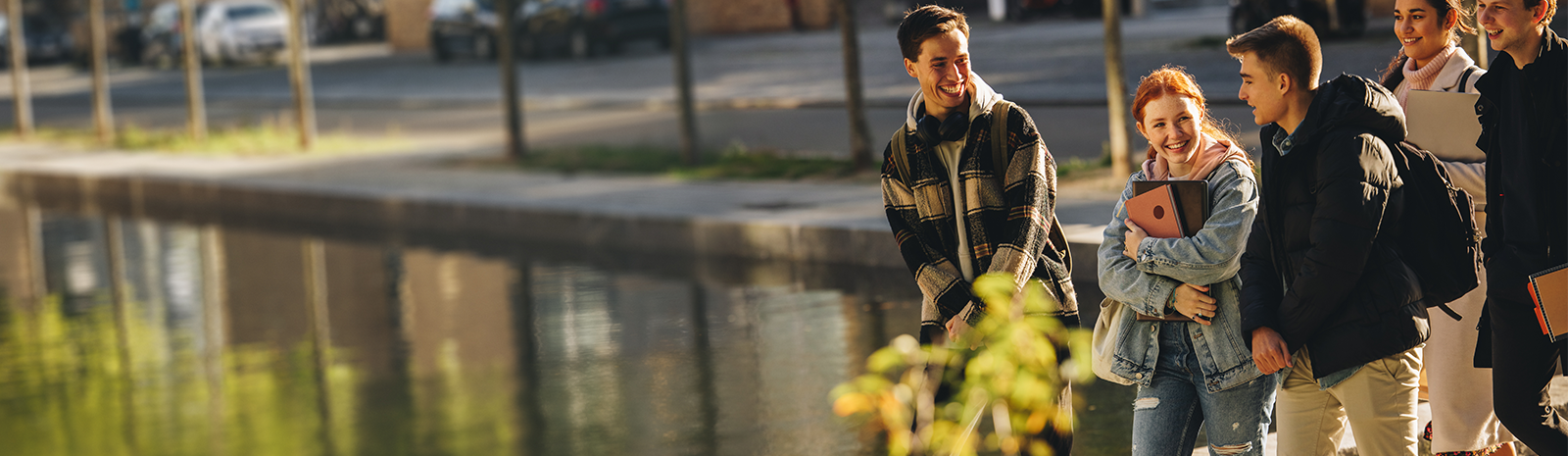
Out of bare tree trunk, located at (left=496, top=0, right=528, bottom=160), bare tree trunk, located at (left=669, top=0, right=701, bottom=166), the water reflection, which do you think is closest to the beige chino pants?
the water reflection

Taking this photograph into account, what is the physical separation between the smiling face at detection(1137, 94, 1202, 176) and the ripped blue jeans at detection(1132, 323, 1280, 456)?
39cm

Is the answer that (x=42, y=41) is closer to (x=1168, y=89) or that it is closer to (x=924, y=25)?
(x=924, y=25)

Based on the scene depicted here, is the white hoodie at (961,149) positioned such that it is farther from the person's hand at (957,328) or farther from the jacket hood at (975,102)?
the person's hand at (957,328)

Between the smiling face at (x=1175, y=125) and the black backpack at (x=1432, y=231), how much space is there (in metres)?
0.42

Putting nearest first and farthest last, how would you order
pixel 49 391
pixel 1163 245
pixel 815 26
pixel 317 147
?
pixel 1163 245, pixel 49 391, pixel 317 147, pixel 815 26

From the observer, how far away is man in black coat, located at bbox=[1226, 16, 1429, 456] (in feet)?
10.2

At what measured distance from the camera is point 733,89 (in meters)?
22.2

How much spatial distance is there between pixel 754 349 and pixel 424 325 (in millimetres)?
2063

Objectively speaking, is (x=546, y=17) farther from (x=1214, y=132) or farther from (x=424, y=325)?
(x=1214, y=132)

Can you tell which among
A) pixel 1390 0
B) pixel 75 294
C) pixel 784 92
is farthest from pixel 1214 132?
pixel 1390 0

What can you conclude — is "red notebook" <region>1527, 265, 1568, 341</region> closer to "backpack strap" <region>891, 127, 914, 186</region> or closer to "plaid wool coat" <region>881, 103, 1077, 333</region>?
"plaid wool coat" <region>881, 103, 1077, 333</region>

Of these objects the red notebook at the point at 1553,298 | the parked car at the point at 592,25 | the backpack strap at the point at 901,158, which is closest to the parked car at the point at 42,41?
the parked car at the point at 592,25

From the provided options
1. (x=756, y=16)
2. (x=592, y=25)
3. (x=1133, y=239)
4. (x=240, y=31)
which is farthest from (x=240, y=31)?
(x=1133, y=239)

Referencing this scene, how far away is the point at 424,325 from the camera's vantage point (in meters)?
8.11
